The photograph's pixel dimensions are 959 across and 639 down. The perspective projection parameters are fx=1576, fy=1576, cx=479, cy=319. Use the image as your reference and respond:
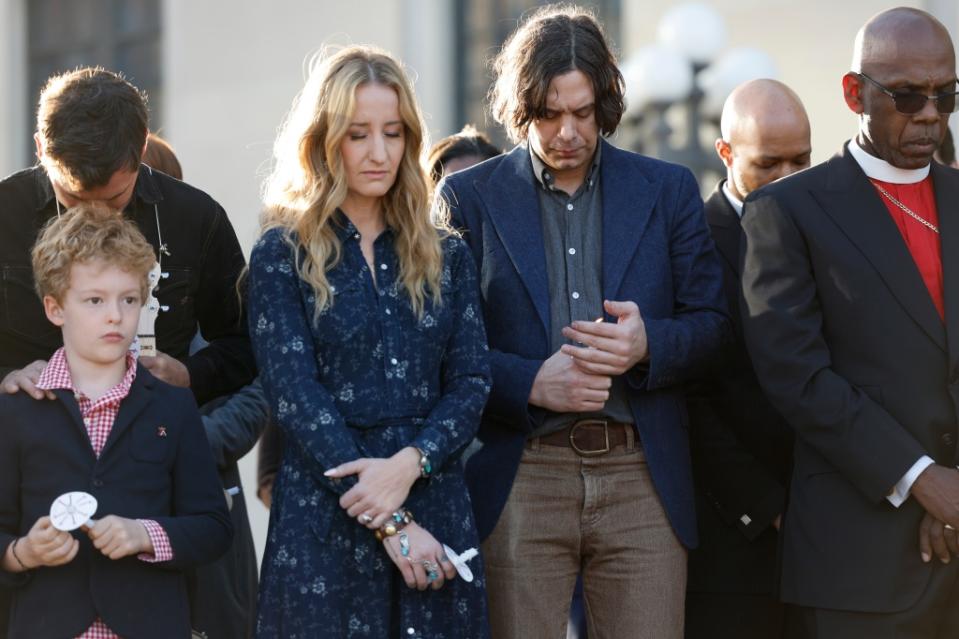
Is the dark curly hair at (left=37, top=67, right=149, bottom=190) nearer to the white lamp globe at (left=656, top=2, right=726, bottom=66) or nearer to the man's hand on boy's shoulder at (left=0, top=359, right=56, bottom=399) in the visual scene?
the man's hand on boy's shoulder at (left=0, top=359, right=56, bottom=399)

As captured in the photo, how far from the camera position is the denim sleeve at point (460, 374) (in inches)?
140

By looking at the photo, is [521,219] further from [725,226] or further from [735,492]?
[735,492]

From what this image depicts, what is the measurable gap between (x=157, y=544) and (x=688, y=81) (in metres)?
5.25

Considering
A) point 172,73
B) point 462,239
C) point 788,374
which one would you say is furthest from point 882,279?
point 172,73

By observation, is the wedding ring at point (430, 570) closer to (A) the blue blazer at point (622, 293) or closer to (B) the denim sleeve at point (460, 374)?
(B) the denim sleeve at point (460, 374)

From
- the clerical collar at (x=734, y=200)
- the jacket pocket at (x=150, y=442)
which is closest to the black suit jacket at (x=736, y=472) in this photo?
the clerical collar at (x=734, y=200)

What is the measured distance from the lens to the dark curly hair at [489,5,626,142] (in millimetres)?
3961

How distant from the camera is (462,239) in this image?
12.8ft

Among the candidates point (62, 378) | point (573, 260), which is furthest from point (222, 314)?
point (573, 260)

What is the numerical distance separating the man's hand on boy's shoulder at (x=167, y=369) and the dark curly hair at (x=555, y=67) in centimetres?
105

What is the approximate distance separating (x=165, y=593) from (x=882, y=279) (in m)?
1.79

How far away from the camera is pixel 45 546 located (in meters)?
3.31

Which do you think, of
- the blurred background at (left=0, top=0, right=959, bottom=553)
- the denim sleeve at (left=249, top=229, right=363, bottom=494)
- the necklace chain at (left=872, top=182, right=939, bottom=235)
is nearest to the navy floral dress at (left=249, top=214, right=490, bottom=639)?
the denim sleeve at (left=249, top=229, right=363, bottom=494)

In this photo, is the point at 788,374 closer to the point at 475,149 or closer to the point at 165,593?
the point at 165,593
